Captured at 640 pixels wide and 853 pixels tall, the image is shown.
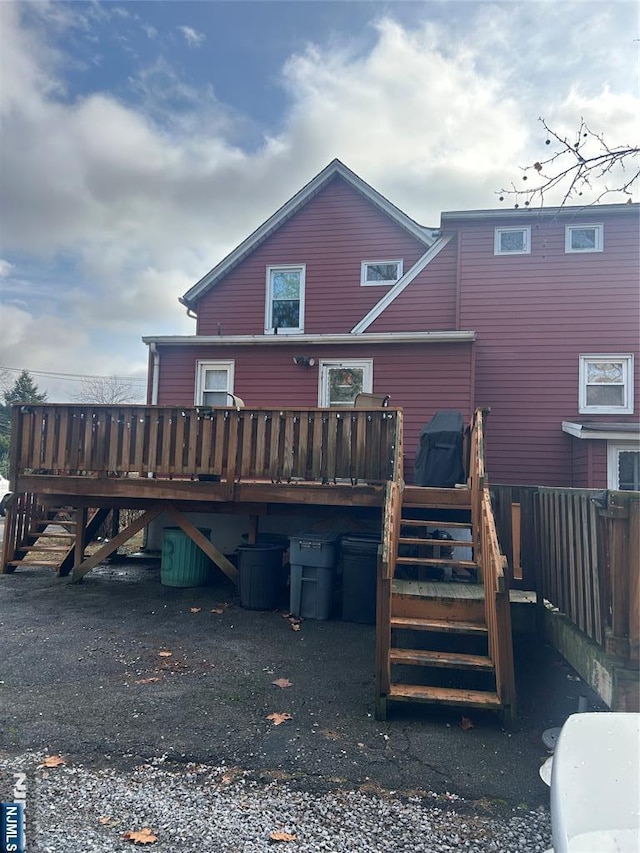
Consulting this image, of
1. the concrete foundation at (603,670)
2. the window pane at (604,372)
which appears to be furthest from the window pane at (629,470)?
the concrete foundation at (603,670)

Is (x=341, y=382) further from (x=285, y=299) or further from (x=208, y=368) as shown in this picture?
(x=285, y=299)

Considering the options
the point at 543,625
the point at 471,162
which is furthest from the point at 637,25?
the point at 543,625

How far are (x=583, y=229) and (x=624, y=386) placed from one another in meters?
3.28

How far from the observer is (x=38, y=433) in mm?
7586

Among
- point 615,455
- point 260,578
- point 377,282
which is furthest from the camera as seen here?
point 377,282

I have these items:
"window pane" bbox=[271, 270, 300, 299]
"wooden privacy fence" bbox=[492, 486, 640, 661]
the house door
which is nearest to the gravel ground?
"wooden privacy fence" bbox=[492, 486, 640, 661]

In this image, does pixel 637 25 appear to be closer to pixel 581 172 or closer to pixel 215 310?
pixel 581 172

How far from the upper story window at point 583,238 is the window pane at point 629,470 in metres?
4.13

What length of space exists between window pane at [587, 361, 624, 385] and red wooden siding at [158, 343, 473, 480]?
266 cm

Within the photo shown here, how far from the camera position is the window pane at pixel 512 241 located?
1050 cm

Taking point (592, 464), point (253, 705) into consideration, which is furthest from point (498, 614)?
point (592, 464)

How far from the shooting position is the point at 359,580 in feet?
20.6

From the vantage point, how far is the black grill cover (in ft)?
25.5

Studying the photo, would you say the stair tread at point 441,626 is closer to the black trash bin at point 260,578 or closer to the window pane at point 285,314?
the black trash bin at point 260,578
